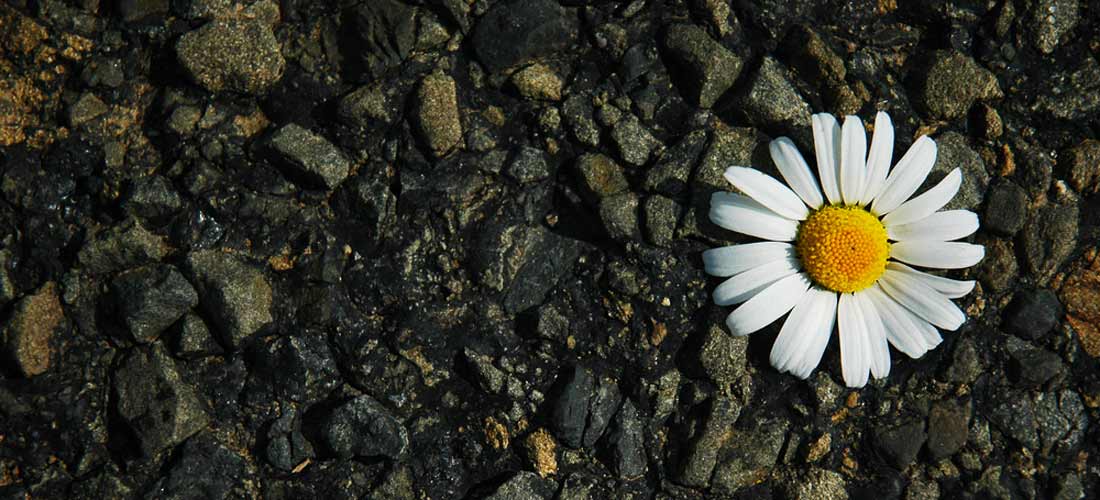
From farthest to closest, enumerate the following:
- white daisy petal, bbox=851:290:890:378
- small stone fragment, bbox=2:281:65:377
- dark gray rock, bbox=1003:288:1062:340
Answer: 1. dark gray rock, bbox=1003:288:1062:340
2. white daisy petal, bbox=851:290:890:378
3. small stone fragment, bbox=2:281:65:377

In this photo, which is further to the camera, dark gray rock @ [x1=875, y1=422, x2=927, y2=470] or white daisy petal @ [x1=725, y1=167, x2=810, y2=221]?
dark gray rock @ [x1=875, y1=422, x2=927, y2=470]

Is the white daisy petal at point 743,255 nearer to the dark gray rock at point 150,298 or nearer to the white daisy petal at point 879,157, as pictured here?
the white daisy petal at point 879,157

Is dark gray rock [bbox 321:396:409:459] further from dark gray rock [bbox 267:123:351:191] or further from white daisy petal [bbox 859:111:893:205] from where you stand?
white daisy petal [bbox 859:111:893:205]

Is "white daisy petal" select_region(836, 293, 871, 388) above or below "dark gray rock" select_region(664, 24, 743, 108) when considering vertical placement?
below

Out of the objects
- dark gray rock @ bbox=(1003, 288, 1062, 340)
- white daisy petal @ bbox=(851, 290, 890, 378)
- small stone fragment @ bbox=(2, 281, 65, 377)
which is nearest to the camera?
small stone fragment @ bbox=(2, 281, 65, 377)

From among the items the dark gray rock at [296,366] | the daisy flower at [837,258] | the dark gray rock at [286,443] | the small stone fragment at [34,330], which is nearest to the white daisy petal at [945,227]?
the daisy flower at [837,258]

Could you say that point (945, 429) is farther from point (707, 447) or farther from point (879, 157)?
point (879, 157)

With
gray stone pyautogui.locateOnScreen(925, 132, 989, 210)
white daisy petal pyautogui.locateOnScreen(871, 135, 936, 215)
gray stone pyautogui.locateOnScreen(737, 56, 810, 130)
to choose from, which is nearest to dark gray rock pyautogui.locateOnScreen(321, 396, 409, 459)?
gray stone pyautogui.locateOnScreen(737, 56, 810, 130)

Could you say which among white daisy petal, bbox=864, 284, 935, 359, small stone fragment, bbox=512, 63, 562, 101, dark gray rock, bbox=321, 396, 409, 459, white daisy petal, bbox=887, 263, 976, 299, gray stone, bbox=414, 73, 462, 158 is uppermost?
small stone fragment, bbox=512, 63, 562, 101
